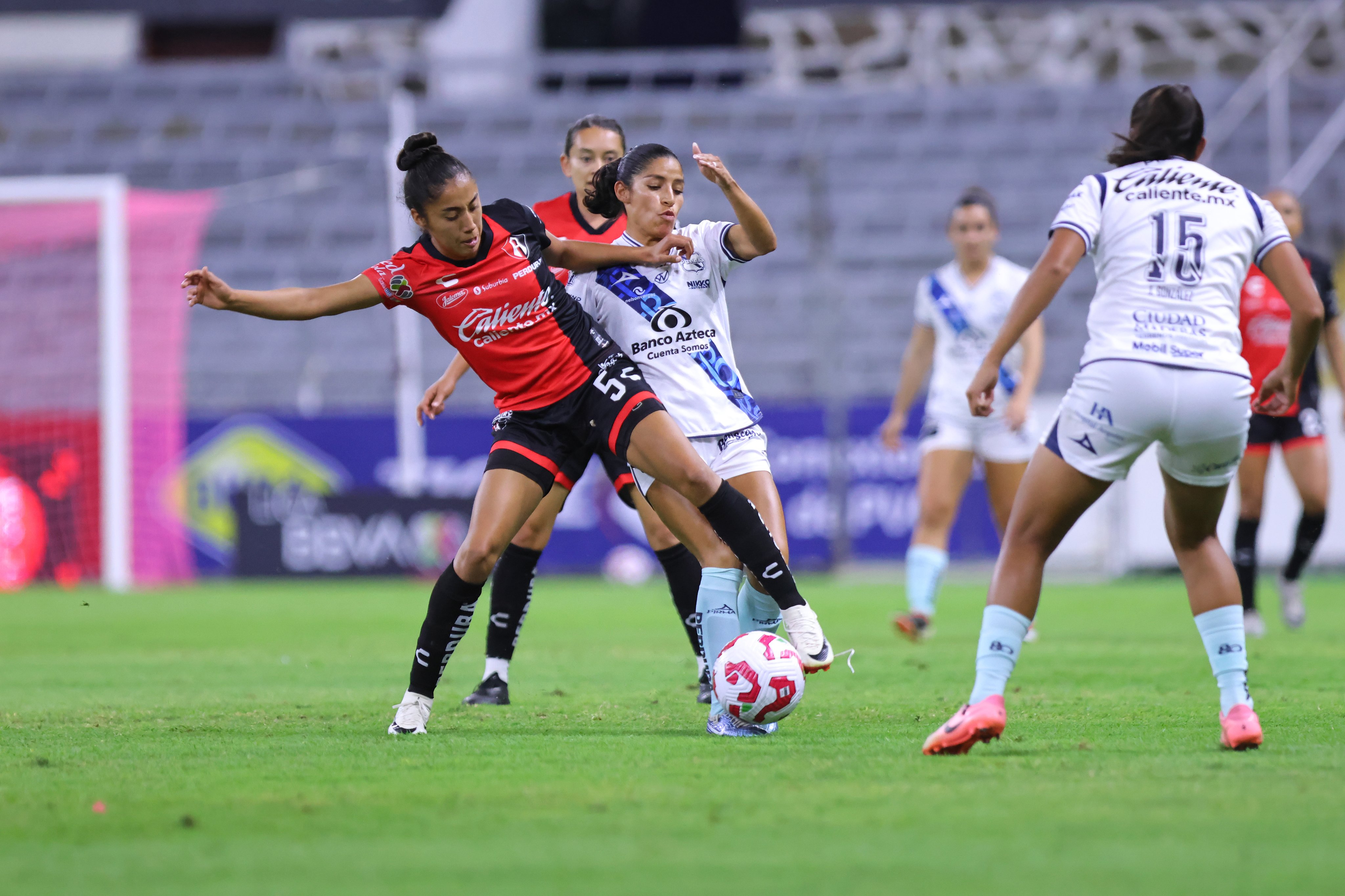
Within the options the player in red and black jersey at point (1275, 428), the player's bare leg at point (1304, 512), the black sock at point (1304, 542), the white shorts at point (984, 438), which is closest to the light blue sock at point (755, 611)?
the white shorts at point (984, 438)

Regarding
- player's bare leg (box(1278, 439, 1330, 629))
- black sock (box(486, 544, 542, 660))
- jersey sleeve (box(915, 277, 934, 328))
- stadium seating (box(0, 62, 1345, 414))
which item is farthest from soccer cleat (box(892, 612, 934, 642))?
stadium seating (box(0, 62, 1345, 414))

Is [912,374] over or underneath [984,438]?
over

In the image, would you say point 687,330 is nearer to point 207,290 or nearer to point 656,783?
point 207,290

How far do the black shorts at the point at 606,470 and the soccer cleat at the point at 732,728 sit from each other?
0.94 metres

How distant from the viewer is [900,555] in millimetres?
15703

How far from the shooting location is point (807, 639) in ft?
16.5

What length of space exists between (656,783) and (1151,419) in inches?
67.1

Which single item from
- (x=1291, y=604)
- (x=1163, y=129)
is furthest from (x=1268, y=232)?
(x=1291, y=604)

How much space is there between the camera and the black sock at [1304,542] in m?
9.23

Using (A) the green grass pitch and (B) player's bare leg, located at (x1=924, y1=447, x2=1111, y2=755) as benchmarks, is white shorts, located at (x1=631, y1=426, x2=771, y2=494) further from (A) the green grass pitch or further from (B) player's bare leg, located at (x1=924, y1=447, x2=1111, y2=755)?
(B) player's bare leg, located at (x1=924, y1=447, x2=1111, y2=755)

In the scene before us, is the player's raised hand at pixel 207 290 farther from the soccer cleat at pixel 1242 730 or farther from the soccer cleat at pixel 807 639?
the soccer cleat at pixel 1242 730

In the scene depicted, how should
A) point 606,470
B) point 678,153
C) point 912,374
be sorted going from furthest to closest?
1. point 678,153
2. point 912,374
3. point 606,470

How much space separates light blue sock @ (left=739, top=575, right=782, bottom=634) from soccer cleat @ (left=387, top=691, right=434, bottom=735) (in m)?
1.16

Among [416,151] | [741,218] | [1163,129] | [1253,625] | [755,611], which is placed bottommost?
[1253,625]
